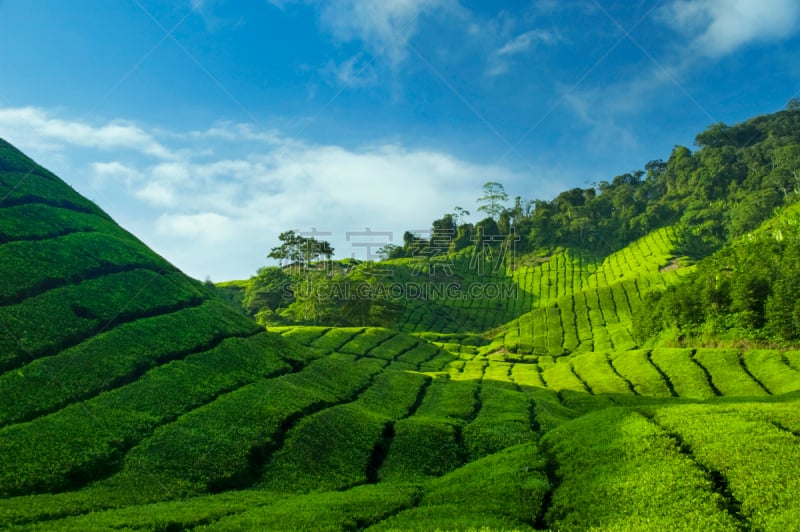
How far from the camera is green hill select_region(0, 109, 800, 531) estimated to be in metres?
14.5

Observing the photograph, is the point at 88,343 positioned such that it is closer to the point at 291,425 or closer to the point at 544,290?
the point at 291,425

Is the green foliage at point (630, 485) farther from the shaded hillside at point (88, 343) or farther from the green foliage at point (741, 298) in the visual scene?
the green foliage at point (741, 298)

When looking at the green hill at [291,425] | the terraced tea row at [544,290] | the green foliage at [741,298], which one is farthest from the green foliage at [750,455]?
the terraced tea row at [544,290]

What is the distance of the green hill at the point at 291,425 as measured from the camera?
14.5m

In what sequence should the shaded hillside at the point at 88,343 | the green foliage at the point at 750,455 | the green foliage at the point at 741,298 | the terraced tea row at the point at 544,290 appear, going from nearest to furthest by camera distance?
the green foliage at the point at 750,455 < the shaded hillside at the point at 88,343 < the green foliage at the point at 741,298 < the terraced tea row at the point at 544,290

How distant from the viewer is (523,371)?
5922cm

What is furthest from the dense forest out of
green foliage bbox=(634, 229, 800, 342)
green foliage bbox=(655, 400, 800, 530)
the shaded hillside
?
the shaded hillside

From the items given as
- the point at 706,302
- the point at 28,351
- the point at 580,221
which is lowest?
the point at 28,351

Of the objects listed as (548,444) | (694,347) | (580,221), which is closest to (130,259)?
(548,444)

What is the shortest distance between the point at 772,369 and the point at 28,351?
56.7 meters

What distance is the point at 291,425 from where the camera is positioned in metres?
25.5

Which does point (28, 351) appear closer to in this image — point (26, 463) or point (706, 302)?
point (26, 463)

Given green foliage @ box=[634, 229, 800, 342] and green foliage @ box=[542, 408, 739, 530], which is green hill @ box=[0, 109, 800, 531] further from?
green foliage @ box=[634, 229, 800, 342]

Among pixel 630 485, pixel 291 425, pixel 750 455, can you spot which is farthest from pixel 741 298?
pixel 291 425
